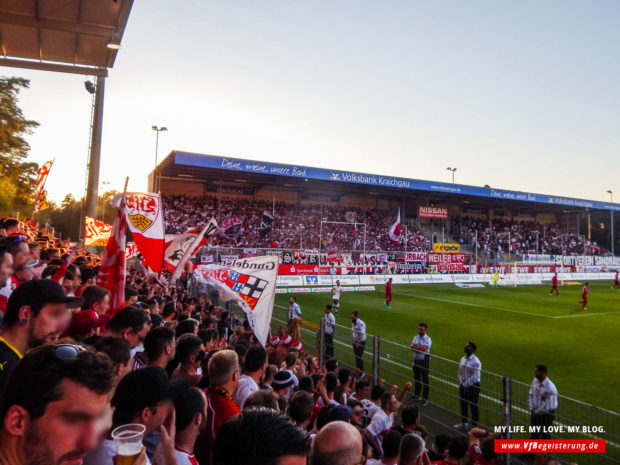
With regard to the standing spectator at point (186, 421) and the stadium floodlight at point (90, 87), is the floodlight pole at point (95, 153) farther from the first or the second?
the standing spectator at point (186, 421)

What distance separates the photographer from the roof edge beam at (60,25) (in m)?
10.8

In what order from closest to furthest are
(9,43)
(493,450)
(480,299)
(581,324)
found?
(493,450), (9,43), (581,324), (480,299)

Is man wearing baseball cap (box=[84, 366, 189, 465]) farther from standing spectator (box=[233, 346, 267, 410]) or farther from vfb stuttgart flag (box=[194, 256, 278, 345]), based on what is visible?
vfb stuttgart flag (box=[194, 256, 278, 345])

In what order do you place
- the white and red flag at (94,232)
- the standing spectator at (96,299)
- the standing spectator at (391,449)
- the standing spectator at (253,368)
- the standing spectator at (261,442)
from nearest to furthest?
1. the standing spectator at (261,442)
2. the standing spectator at (391,449)
3. the standing spectator at (253,368)
4. the standing spectator at (96,299)
5. the white and red flag at (94,232)

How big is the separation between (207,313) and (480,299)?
20692 mm

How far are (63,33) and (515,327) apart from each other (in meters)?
18.8

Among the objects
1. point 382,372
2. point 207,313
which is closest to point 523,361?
point 382,372

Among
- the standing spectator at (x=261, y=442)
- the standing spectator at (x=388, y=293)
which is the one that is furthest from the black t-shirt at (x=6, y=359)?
the standing spectator at (x=388, y=293)

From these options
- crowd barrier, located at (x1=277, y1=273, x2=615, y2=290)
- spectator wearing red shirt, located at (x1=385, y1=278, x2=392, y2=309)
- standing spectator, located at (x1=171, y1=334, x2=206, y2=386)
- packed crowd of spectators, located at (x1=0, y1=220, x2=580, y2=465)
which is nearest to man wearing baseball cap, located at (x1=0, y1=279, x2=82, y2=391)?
packed crowd of spectators, located at (x1=0, y1=220, x2=580, y2=465)

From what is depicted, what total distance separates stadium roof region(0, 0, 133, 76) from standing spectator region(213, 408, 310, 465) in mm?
10835

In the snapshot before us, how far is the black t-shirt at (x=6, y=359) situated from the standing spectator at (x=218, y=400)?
4.52ft

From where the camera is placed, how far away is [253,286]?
307 inches

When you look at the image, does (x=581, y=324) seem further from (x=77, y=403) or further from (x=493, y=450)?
(x=77, y=403)

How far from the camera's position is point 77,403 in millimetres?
1489
